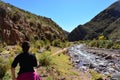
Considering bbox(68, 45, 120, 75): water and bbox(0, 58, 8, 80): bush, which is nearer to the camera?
bbox(0, 58, 8, 80): bush

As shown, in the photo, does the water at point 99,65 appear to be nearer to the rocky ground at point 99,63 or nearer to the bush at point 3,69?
the rocky ground at point 99,63

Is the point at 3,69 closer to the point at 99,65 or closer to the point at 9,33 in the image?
the point at 99,65

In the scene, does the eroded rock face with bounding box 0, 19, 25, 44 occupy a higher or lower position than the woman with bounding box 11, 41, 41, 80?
higher

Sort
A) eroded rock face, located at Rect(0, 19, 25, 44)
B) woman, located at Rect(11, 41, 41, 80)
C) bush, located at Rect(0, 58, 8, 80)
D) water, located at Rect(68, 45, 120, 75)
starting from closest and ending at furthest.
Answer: woman, located at Rect(11, 41, 41, 80), bush, located at Rect(0, 58, 8, 80), water, located at Rect(68, 45, 120, 75), eroded rock face, located at Rect(0, 19, 25, 44)

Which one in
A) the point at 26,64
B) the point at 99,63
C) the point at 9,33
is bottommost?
the point at 26,64

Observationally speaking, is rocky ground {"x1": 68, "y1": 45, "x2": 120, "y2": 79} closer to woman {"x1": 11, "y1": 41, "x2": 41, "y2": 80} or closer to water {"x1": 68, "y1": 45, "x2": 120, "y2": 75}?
water {"x1": 68, "y1": 45, "x2": 120, "y2": 75}

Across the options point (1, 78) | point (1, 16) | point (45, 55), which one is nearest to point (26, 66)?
point (1, 78)

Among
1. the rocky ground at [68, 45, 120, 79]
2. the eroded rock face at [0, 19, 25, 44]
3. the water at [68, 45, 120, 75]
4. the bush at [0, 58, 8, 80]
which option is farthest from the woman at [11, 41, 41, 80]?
the eroded rock face at [0, 19, 25, 44]

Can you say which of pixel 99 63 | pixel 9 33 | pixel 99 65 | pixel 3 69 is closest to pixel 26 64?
pixel 3 69

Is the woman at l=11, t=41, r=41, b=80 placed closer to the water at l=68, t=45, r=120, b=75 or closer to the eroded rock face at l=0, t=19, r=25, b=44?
the water at l=68, t=45, r=120, b=75

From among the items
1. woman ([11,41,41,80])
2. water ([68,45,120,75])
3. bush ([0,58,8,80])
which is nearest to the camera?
woman ([11,41,41,80])

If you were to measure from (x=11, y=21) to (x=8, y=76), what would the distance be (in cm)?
4938

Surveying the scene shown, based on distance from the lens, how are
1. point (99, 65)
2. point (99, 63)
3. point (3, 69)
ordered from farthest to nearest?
point (99, 63)
point (99, 65)
point (3, 69)

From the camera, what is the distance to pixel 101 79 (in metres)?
22.3
